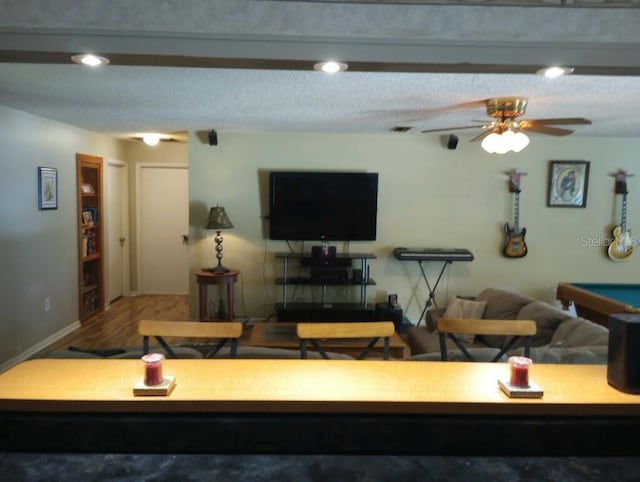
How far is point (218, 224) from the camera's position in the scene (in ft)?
17.5

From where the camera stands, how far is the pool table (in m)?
3.78

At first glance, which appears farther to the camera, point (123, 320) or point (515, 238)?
point (123, 320)

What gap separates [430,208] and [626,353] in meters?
4.21

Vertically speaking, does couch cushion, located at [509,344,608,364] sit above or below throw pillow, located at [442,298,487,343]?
above

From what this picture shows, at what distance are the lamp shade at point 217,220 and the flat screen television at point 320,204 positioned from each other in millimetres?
485

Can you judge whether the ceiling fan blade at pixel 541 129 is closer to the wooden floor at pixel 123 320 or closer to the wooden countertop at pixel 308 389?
the wooden countertop at pixel 308 389

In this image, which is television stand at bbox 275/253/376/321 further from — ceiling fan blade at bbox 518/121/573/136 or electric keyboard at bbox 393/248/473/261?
ceiling fan blade at bbox 518/121/573/136

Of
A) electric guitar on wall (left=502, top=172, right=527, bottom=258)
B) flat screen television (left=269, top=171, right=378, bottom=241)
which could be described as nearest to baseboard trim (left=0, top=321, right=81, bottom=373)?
flat screen television (left=269, top=171, right=378, bottom=241)

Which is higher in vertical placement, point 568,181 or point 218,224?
point 568,181

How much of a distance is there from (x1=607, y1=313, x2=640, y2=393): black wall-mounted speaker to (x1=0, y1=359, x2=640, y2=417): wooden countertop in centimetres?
4

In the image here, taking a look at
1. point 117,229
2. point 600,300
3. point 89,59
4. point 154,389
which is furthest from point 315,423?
point 117,229

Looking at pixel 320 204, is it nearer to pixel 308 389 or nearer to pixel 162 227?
pixel 162 227

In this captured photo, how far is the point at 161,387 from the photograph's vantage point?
1.56 m

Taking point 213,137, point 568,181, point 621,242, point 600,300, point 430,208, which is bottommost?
point 600,300
